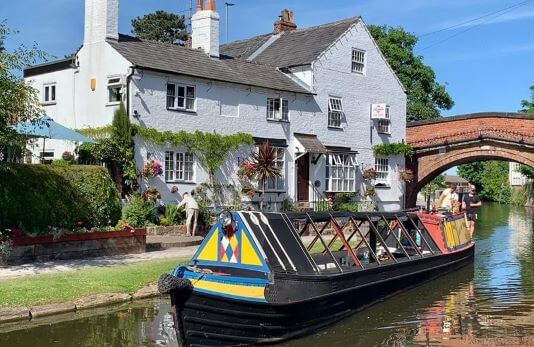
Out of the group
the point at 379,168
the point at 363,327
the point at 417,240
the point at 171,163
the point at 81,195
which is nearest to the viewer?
the point at 363,327

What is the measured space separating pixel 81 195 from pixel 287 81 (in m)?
13.0

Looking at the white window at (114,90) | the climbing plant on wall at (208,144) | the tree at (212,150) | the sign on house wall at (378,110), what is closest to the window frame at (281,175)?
the climbing plant on wall at (208,144)

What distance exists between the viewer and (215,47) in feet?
86.3

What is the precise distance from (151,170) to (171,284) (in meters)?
12.9

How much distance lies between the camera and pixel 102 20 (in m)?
22.8

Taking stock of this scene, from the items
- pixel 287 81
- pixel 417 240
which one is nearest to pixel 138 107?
pixel 287 81

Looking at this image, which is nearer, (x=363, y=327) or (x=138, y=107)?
(x=363, y=327)

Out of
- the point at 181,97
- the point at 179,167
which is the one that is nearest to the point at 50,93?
the point at 181,97

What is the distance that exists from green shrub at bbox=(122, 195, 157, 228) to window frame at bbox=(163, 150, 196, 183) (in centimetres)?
209

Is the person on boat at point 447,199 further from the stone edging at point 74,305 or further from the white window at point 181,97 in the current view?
the stone edging at point 74,305

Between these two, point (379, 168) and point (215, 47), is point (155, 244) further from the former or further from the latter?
point (379, 168)

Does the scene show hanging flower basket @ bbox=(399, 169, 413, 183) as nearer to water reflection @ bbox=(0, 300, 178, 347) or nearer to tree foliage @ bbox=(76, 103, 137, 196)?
tree foliage @ bbox=(76, 103, 137, 196)

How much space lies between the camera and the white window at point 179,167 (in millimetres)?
22531

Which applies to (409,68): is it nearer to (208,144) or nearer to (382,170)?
(382,170)
